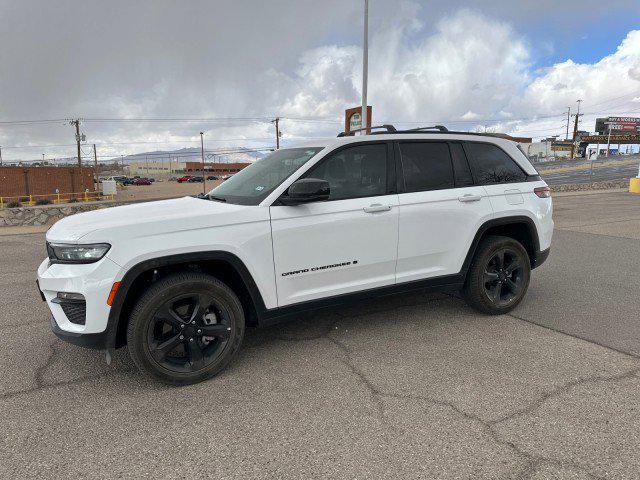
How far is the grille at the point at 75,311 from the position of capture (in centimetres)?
294

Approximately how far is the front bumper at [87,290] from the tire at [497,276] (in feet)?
10.7

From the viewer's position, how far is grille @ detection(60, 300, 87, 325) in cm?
294

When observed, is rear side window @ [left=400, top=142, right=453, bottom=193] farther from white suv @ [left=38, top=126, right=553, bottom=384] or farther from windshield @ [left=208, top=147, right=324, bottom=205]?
windshield @ [left=208, top=147, right=324, bottom=205]

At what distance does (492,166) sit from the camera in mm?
4547

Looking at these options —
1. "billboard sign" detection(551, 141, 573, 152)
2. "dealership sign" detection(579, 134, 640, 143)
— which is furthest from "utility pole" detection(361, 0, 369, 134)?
"dealership sign" detection(579, 134, 640, 143)

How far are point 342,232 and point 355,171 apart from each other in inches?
22.7

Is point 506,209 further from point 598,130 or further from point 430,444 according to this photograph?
point 598,130

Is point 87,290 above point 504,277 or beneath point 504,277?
above

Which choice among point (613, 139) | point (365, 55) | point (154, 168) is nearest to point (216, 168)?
point (154, 168)

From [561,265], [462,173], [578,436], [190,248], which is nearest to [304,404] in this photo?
[190,248]

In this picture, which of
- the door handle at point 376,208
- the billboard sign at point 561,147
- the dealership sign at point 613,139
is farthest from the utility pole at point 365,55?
the dealership sign at point 613,139

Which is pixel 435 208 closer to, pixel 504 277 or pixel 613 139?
pixel 504 277

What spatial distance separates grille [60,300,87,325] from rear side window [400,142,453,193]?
2693 millimetres

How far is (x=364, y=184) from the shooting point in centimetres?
380
